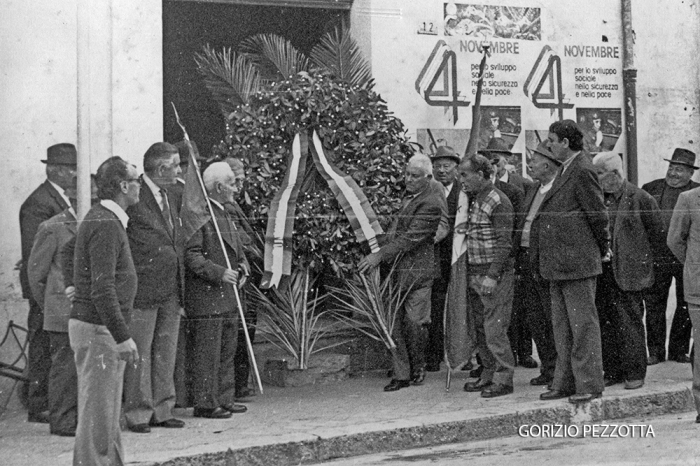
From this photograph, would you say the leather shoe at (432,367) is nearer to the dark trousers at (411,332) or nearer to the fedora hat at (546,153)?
the dark trousers at (411,332)

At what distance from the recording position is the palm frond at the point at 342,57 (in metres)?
7.75

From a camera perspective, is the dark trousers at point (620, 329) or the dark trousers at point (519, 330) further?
the dark trousers at point (519, 330)

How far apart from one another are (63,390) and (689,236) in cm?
395

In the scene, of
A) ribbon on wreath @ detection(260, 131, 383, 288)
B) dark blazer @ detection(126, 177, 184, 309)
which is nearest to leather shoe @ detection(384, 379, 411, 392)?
ribbon on wreath @ detection(260, 131, 383, 288)

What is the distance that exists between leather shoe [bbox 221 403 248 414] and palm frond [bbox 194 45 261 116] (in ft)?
7.97

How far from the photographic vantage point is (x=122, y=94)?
277 inches

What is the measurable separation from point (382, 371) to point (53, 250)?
302cm

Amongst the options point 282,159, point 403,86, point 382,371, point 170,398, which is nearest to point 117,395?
point 170,398

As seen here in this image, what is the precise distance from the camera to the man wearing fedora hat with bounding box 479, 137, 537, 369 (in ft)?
25.2

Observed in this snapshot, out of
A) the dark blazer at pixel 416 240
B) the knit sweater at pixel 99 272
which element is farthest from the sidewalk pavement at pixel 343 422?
the knit sweater at pixel 99 272

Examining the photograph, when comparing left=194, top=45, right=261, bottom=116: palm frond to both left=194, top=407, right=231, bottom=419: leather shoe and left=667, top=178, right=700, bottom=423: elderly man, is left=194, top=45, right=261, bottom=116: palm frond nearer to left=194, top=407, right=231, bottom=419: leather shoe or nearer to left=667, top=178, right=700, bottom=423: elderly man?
left=194, top=407, right=231, bottom=419: leather shoe

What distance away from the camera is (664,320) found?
7.82 m

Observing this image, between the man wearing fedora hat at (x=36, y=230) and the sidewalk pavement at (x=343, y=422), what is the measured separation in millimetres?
206

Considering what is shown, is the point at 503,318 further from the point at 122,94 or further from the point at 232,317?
the point at 122,94
